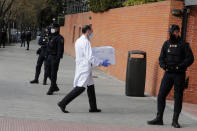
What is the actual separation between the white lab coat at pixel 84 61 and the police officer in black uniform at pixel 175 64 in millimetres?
1400

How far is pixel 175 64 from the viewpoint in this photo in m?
8.58

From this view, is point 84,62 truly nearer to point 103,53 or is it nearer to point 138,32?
point 103,53

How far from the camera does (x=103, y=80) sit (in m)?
17.0

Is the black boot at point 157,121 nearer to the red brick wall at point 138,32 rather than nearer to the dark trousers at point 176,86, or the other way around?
Answer: the dark trousers at point 176,86

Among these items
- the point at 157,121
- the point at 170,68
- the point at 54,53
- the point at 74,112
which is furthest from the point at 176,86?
the point at 54,53

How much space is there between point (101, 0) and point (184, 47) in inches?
524

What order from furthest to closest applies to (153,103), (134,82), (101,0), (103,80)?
1. (101,0)
2. (103,80)
3. (134,82)
4. (153,103)

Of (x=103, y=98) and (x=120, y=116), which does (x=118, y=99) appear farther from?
(x=120, y=116)

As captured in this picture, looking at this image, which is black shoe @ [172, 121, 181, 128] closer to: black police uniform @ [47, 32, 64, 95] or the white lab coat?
the white lab coat

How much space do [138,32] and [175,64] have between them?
22.7 ft

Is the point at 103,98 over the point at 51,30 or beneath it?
beneath

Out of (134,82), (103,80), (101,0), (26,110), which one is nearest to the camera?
(26,110)

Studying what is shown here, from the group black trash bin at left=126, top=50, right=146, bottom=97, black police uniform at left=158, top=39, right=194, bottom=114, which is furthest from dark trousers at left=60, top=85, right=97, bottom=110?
black trash bin at left=126, top=50, right=146, bottom=97

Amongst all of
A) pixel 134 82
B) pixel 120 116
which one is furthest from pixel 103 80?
pixel 120 116
